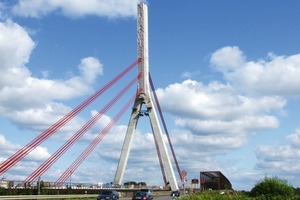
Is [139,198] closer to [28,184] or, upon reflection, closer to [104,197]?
[104,197]

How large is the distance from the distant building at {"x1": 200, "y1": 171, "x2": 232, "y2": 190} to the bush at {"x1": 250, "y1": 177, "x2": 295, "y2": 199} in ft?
105

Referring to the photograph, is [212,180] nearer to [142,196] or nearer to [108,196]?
[142,196]

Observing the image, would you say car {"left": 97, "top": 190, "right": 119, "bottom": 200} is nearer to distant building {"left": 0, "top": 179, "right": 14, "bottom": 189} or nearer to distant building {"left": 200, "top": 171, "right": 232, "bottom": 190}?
distant building {"left": 0, "top": 179, "right": 14, "bottom": 189}

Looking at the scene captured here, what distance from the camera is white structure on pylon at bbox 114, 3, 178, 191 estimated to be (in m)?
76.2

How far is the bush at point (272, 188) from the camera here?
28.8m

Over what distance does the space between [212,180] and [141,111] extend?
18.5 meters

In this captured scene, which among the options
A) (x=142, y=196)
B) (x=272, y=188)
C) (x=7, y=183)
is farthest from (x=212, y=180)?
(x=272, y=188)

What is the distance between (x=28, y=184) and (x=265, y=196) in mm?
34156

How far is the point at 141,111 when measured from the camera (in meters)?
77.4

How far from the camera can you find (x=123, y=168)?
7638 cm

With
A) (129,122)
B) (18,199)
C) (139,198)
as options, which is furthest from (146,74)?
(18,199)

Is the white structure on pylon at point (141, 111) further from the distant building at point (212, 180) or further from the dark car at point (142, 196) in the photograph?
the dark car at point (142, 196)

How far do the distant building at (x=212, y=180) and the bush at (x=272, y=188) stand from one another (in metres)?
31.9

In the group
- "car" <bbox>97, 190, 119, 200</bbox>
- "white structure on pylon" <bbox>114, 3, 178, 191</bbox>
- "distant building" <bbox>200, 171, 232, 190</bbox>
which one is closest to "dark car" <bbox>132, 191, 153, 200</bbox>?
"car" <bbox>97, 190, 119, 200</bbox>
